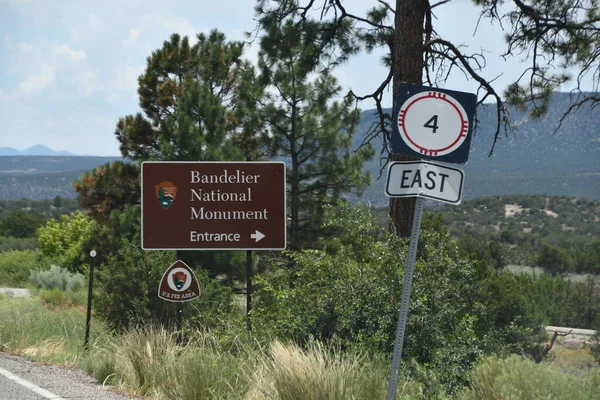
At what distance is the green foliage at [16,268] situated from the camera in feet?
110

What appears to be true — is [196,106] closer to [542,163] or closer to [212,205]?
[212,205]

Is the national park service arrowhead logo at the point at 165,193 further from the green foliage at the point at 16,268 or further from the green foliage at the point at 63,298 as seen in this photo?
the green foliage at the point at 16,268

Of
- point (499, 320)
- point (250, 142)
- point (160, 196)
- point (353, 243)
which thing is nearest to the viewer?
point (353, 243)

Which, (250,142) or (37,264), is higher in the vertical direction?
(250,142)

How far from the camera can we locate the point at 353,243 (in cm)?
991

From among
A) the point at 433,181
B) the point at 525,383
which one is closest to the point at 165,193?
the point at 433,181

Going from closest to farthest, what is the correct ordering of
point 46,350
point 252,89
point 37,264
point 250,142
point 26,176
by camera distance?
point 46,350, point 252,89, point 250,142, point 37,264, point 26,176

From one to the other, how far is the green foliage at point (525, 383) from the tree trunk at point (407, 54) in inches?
211

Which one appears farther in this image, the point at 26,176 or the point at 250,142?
the point at 26,176

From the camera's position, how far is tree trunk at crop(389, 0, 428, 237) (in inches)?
488

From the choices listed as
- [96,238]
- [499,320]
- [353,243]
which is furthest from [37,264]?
[353,243]

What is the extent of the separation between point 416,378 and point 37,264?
2837 cm

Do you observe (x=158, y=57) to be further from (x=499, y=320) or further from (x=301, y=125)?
(x=499, y=320)

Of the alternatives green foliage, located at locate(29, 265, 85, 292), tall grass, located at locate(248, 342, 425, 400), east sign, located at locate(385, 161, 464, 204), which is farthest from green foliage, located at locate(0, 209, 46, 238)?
east sign, located at locate(385, 161, 464, 204)
